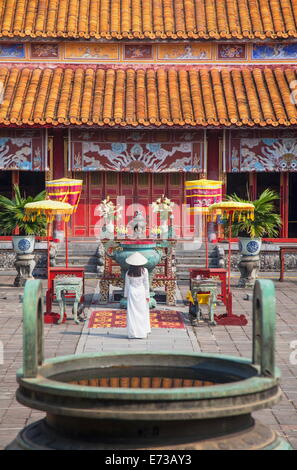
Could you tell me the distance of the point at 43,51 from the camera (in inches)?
980

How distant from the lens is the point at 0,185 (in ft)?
82.9

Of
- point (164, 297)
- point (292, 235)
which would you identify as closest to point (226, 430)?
point (164, 297)

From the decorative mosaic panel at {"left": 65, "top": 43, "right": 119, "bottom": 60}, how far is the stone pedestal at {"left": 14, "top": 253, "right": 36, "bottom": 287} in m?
7.17

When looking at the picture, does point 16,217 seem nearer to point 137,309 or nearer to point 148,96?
point 148,96

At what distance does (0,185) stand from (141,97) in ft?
16.3

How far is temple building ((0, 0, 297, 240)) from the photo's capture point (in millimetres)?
22781

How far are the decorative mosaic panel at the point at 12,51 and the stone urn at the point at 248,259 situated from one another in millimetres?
→ 8896

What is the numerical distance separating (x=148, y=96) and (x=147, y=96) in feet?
0.22

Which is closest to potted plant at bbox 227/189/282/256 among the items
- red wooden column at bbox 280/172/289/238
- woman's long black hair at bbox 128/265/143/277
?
red wooden column at bbox 280/172/289/238

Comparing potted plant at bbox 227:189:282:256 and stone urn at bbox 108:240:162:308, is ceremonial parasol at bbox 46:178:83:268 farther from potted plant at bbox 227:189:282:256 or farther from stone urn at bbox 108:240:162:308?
potted plant at bbox 227:189:282:256

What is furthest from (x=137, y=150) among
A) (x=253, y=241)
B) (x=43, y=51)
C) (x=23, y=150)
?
(x=253, y=241)

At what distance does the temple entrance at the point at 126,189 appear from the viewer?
2431 centimetres

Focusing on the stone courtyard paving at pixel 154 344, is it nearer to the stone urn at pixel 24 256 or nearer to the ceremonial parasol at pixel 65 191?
the ceremonial parasol at pixel 65 191
